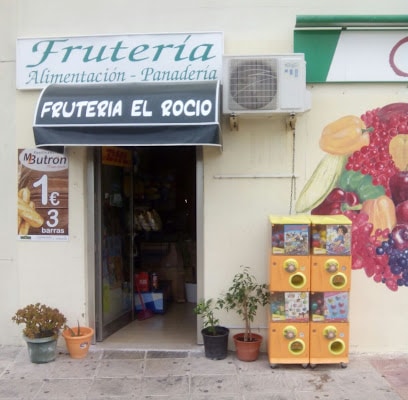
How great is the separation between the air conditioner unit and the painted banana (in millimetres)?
757

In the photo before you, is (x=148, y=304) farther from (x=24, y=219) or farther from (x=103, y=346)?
(x=24, y=219)

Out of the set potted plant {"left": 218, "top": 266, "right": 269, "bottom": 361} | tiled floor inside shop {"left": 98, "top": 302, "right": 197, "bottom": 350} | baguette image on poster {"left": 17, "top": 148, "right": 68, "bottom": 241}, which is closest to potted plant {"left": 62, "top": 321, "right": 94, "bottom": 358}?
tiled floor inside shop {"left": 98, "top": 302, "right": 197, "bottom": 350}

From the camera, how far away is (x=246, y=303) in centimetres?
517

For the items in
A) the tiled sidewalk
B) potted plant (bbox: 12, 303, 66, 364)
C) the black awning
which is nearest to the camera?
the tiled sidewalk

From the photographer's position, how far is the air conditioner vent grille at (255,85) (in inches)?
193

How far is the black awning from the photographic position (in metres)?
4.62

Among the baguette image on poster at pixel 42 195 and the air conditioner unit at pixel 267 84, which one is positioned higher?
the air conditioner unit at pixel 267 84

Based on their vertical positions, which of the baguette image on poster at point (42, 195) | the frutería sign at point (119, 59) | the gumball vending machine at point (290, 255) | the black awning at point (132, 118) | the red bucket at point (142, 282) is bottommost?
the red bucket at point (142, 282)

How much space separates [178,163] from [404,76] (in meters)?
4.42

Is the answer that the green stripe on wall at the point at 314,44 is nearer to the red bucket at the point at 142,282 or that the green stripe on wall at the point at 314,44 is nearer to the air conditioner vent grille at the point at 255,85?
the air conditioner vent grille at the point at 255,85

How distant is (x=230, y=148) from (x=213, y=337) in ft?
6.44

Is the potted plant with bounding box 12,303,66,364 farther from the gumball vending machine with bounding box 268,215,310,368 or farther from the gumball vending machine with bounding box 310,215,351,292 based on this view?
the gumball vending machine with bounding box 310,215,351,292

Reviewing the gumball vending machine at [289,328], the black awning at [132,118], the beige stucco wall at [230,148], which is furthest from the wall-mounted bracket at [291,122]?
the gumball vending machine at [289,328]

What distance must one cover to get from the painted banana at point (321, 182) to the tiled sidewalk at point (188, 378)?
164cm
